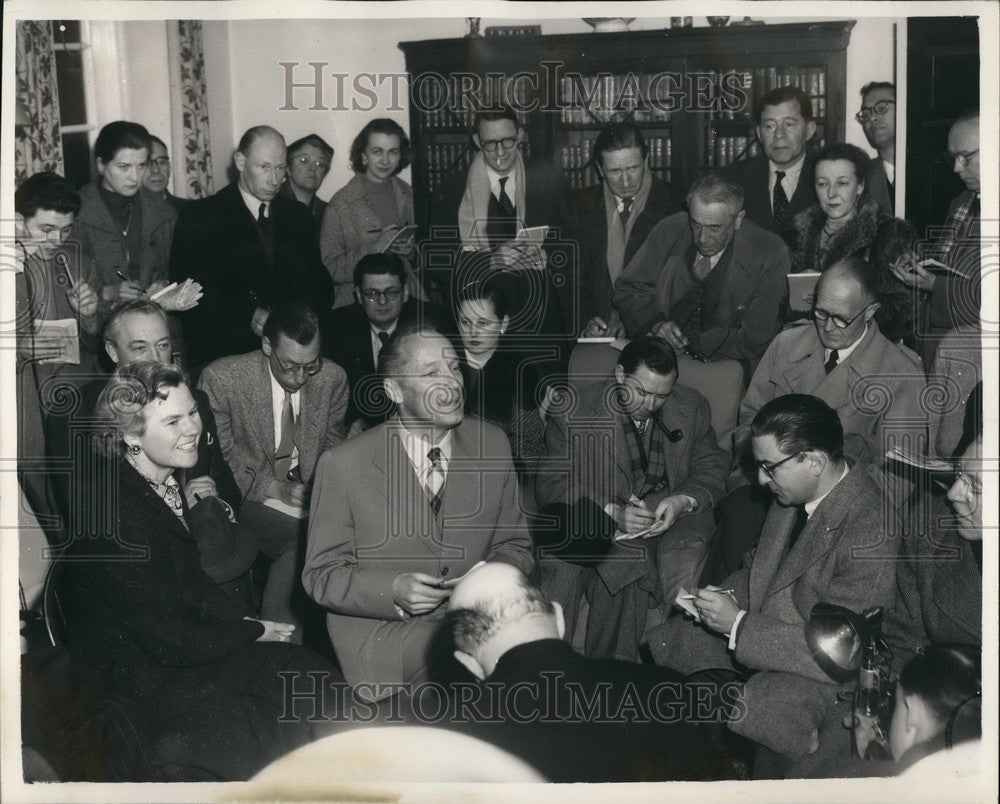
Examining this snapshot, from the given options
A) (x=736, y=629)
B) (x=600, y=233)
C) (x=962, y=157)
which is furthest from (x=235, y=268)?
(x=962, y=157)

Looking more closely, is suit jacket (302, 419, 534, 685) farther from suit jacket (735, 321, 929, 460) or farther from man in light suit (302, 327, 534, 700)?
suit jacket (735, 321, 929, 460)

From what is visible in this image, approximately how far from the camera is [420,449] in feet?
11.4

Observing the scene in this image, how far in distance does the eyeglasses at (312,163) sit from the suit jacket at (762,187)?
4.41 ft

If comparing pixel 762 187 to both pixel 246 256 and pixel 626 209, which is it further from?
pixel 246 256

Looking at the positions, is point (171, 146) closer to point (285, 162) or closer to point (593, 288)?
point (285, 162)

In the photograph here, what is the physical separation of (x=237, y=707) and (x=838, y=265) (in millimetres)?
2378

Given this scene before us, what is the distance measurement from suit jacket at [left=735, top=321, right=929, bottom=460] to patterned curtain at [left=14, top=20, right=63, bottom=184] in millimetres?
2427

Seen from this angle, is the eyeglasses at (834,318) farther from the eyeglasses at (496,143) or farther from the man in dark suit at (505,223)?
the eyeglasses at (496,143)

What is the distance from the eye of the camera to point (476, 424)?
3.53 meters

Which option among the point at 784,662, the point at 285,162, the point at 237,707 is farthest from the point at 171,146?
the point at 784,662

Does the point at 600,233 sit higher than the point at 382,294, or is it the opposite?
the point at 600,233

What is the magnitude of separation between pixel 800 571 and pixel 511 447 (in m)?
0.99

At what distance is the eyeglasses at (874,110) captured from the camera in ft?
12.3

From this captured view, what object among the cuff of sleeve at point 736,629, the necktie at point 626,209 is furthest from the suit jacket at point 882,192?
the cuff of sleeve at point 736,629
